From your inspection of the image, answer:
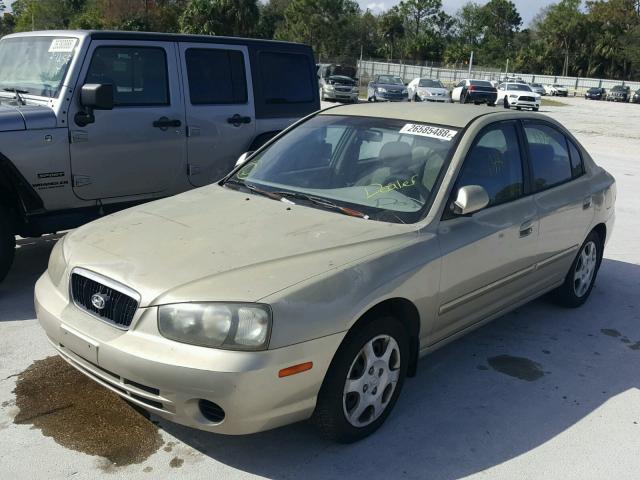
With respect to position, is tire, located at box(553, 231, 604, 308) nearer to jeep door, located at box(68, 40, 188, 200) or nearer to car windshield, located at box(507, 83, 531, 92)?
jeep door, located at box(68, 40, 188, 200)

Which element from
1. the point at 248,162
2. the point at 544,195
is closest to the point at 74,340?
the point at 248,162

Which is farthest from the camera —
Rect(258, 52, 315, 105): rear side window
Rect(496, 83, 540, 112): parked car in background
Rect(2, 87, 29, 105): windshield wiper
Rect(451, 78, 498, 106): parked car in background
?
Rect(496, 83, 540, 112): parked car in background

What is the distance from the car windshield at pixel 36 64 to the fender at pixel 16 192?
0.76m

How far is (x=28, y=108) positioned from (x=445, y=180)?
Result: 3422 mm

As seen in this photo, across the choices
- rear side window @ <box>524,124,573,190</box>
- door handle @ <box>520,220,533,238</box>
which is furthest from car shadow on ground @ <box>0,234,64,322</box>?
rear side window @ <box>524,124,573,190</box>

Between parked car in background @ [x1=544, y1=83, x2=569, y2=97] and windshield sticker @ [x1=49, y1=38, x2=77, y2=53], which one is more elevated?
windshield sticker @ [x1=49, y1=38, x2=77, y2=53]

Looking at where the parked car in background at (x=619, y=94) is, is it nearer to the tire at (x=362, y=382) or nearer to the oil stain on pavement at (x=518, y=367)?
the oil stain on pavement at (x=518, y=367)

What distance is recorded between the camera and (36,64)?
18.1 ft

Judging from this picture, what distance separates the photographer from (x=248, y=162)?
4492 mm

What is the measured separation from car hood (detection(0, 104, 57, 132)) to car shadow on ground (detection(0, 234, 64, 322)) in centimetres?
129

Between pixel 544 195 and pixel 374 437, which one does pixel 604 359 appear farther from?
pixel 374 437

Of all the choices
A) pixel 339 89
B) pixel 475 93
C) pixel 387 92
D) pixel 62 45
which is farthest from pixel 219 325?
pixel 475 93

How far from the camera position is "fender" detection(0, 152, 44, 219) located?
4797 millimetres

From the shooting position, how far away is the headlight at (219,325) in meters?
2.65
